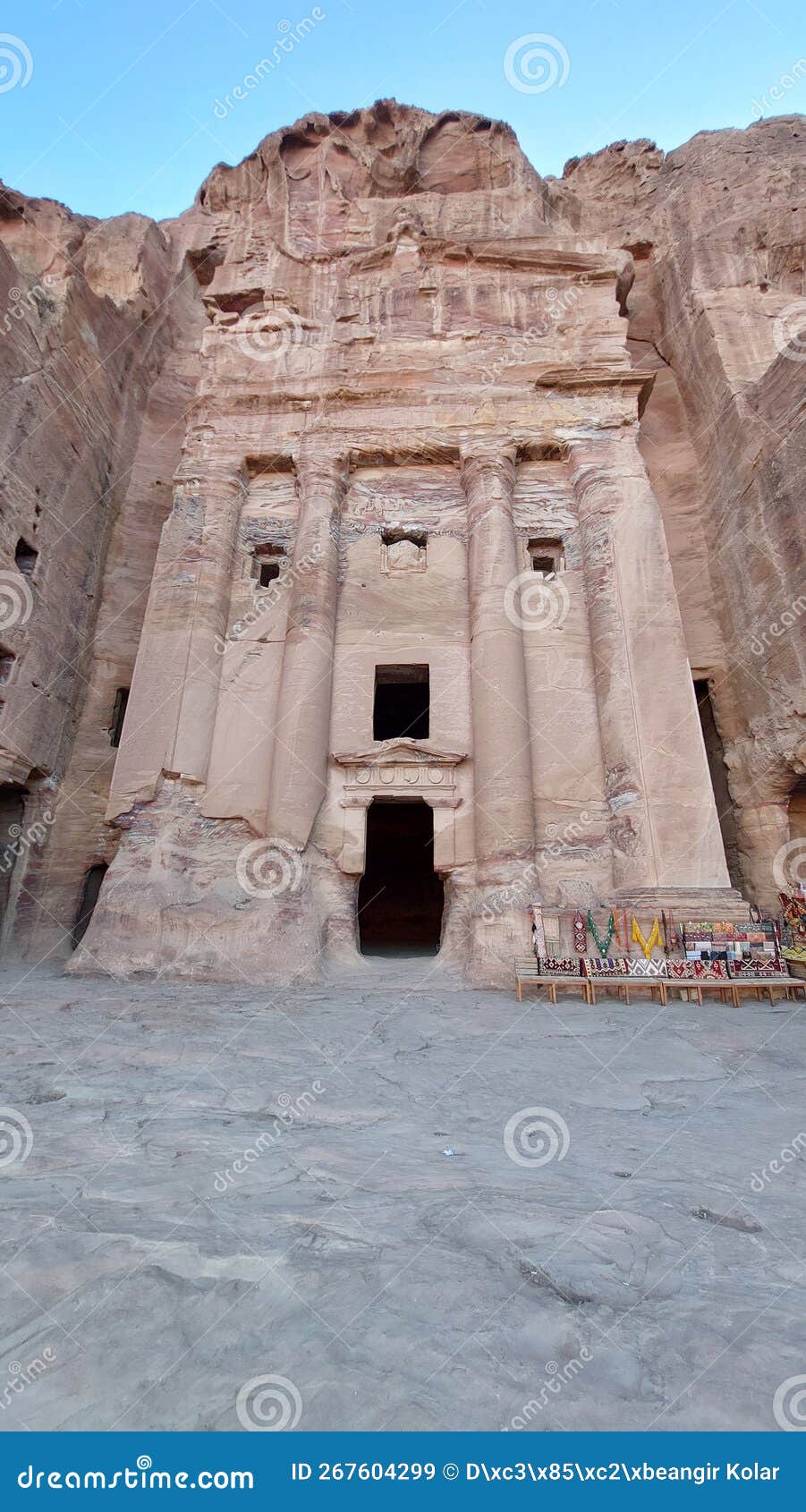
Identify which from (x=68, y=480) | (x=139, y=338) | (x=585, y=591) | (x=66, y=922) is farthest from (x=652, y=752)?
(x=139, y=338)

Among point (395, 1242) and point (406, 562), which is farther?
point (406, 562)

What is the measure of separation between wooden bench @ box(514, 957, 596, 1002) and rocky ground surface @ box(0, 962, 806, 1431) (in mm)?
3418

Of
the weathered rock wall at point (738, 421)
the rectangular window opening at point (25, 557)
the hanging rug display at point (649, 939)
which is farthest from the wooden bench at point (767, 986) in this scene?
the rectangular window opening at point (25, 557)

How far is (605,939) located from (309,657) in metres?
7.75

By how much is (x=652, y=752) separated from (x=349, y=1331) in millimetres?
11709

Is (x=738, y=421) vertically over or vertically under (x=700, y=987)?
over

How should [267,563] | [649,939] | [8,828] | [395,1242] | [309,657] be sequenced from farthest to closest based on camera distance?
1. [267,563]
2. [8,828]
3. [309,657]
4. [649,939]
5. [395,1242]

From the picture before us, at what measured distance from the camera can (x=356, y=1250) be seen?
2676mm

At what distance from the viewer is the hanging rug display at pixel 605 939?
35.7 ft

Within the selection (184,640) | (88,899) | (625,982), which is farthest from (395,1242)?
(88,899)

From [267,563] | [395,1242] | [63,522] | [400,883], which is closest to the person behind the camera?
[395,1242]

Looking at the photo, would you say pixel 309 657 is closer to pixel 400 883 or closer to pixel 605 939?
pixel 605 939

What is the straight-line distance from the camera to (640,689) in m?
13.2

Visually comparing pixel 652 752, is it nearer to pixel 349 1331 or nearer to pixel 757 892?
pixel 757 892
